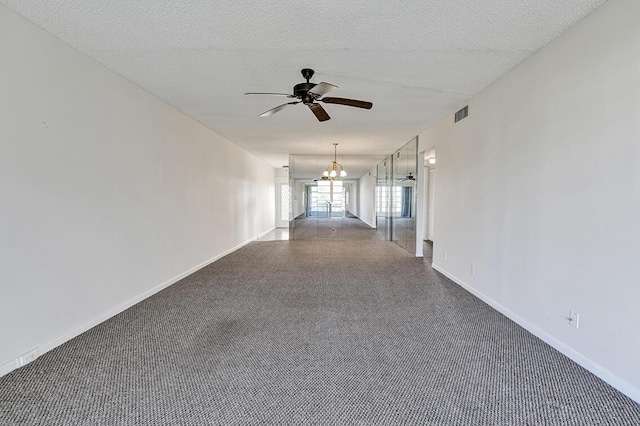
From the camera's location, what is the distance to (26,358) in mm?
2283

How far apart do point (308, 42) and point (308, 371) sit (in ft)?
8.61

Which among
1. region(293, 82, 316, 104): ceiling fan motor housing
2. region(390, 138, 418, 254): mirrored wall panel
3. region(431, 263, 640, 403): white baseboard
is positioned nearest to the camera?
region(431, 263, 640, 403): white baseboard

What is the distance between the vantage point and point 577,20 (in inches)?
91.9

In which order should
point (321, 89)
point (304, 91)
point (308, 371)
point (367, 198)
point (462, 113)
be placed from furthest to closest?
1. point (367, 198)
2. point (462, 113)
3. point (304, 91)
4. point (321, 89)
5. point (308, 371)

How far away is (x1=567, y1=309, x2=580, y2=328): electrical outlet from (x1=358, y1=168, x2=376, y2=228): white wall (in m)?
9.11

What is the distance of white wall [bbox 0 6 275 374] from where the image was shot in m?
2.24

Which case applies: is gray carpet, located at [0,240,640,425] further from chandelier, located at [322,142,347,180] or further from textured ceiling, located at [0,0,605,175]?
chandelier, located at [322,142,347,180]

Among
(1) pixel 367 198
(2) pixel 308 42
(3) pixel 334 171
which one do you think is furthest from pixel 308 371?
(1) pixel 367 198

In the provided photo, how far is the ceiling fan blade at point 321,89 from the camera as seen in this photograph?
2.82m

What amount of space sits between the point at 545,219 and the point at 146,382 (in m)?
3.36

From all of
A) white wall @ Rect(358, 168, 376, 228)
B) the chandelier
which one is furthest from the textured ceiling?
white wall @ Rect(358, 168, 376, 228)

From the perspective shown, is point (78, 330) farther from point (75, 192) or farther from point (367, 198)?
point (367, 198)

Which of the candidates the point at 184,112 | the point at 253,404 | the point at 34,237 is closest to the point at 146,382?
the point at 253,404

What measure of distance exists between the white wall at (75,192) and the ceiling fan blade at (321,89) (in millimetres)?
2115
